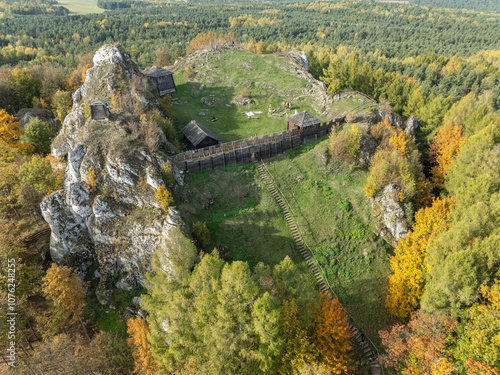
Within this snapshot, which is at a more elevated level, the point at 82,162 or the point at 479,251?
the point at 82,162

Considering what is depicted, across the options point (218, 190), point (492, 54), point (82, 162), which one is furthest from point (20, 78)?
point (492, 54)

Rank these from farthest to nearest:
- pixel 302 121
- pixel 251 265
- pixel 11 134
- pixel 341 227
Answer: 1. pixel 11 134
2. pixel 302 121
3. pixel 341 227
4. pixel 251 265

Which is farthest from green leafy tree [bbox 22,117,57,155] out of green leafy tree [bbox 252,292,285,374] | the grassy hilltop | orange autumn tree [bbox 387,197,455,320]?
orange autumn tree [bbox 387,197,455,320]

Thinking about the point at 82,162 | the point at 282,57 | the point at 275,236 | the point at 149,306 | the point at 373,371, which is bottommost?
the point at 373,371

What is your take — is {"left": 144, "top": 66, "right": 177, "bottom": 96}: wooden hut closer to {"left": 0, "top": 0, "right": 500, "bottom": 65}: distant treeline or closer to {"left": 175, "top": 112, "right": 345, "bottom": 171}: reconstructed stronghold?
{"left": 175, "top": 112, "right": 345, "bottom": 171}: reconstructed stronghold

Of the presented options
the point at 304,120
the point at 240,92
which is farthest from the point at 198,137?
the point at 240,92

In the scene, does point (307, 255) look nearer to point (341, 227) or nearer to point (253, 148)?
point (341, 227)

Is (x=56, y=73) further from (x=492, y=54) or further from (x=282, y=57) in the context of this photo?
(x=492, y=54)
